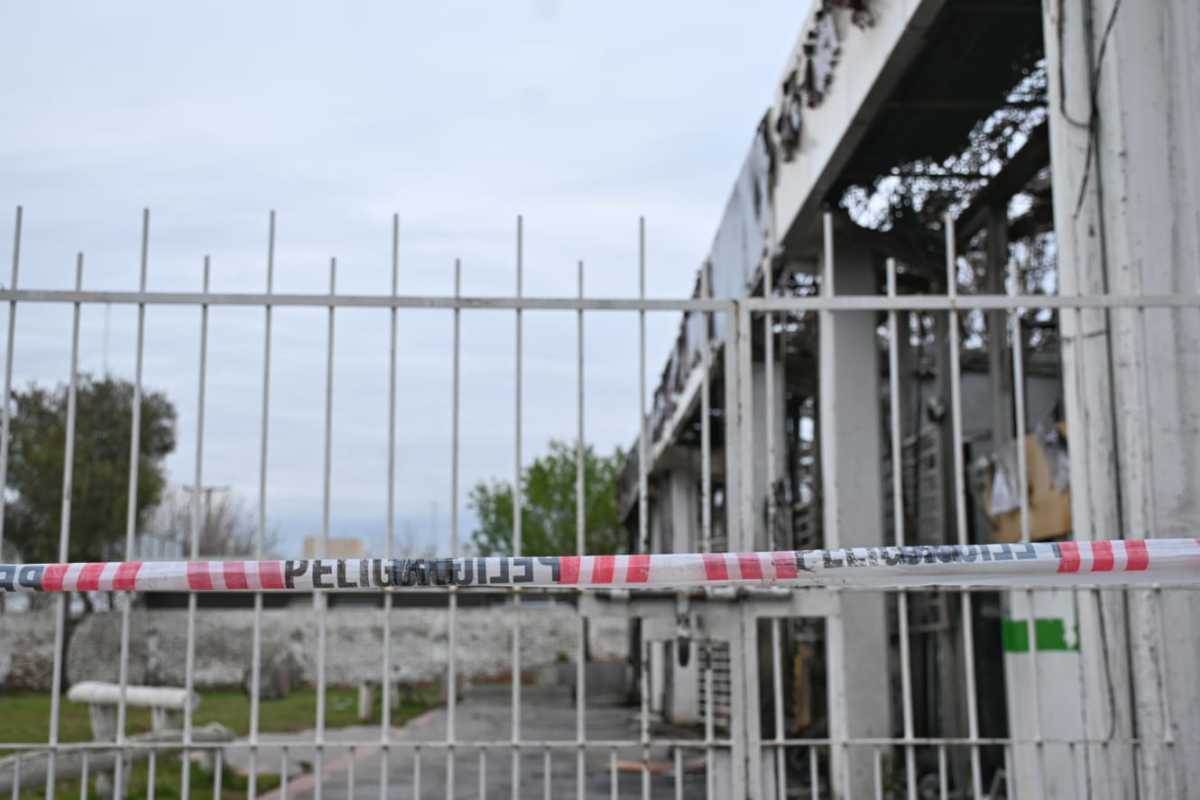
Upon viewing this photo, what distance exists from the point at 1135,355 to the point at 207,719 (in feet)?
54.6

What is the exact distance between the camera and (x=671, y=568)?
10.3 feet

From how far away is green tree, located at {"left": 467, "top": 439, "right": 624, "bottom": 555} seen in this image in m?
37.9

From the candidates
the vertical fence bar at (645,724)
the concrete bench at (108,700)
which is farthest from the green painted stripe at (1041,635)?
the concrete bench at (108,700)

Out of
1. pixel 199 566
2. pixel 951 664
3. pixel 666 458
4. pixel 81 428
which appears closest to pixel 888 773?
pixel 951 664

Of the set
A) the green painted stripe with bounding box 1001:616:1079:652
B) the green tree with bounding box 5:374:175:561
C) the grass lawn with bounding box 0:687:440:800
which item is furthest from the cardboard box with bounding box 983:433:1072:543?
the green tree with bounding box 5:374:175:561

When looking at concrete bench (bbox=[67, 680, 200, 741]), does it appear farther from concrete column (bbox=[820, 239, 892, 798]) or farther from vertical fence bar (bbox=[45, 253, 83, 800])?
vertical fence bar (bbox=[45, 253, 83, 800])

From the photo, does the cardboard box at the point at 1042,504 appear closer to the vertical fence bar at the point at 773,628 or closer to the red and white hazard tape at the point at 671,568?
the vertical fence bar at the point at 773,628

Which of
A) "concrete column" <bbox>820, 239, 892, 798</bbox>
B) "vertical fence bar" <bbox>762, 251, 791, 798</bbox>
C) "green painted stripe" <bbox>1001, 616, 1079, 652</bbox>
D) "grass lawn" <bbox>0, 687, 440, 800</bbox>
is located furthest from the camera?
"grass lawn" <bbox>0, 687, 440, 800</bbox>

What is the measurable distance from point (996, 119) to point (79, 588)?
8843 mm

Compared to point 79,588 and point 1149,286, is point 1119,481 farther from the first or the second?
point 79,588

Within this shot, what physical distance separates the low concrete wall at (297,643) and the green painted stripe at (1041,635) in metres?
21.8

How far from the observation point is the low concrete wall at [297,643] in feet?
92.0

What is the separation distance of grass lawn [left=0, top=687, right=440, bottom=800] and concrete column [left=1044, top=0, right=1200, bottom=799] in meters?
6.60

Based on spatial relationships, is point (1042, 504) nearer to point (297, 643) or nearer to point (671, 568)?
point (671, 568)
